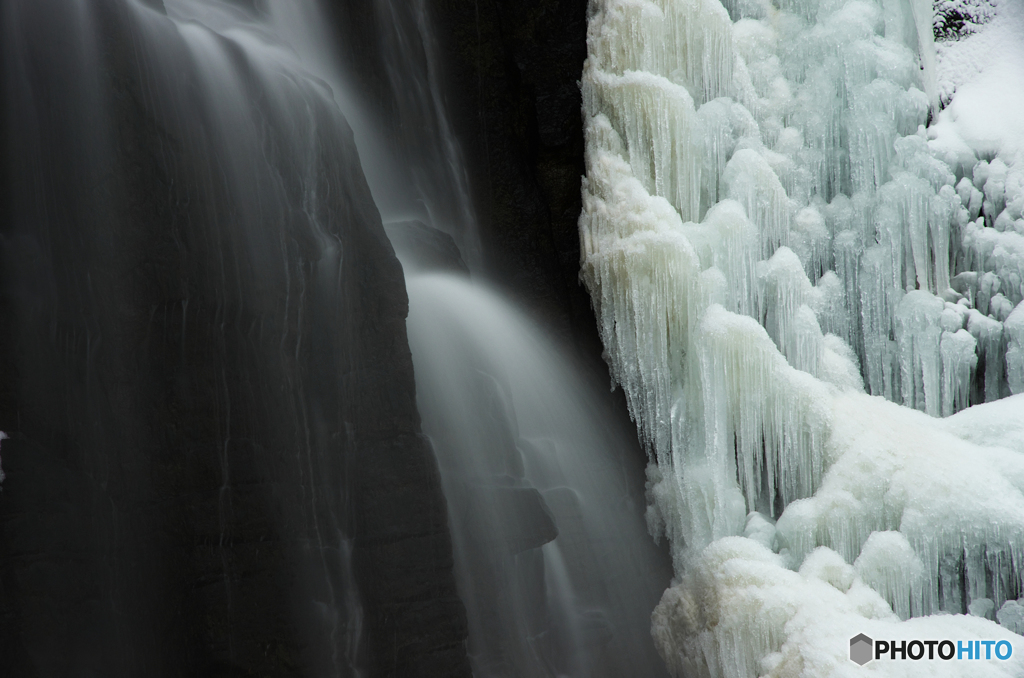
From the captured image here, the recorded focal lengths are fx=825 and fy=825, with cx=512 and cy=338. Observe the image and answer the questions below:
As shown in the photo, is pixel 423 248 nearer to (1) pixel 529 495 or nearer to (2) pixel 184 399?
(1) pixel 529 495

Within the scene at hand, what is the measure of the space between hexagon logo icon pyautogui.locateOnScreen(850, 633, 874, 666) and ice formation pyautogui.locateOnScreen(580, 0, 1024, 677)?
3.8 inches

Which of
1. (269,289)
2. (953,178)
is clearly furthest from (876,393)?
(269,289)

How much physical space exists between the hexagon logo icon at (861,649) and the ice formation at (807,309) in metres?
0.10

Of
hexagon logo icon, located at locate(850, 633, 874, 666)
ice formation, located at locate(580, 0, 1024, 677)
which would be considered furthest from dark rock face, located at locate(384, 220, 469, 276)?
hexagon logo icon, located at locate(850, 633, 874, 666)

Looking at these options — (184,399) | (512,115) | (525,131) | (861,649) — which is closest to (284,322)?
(184,399)

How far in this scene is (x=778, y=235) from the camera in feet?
17.1

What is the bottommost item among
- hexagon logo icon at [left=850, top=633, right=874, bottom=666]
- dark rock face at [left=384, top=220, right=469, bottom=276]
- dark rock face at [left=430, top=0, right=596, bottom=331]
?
hexagon logo icon at [left=850, top=633, right=874, bottom=666]

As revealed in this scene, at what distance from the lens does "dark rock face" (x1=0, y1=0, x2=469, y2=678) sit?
359cm

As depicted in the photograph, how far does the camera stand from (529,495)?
4.77 m

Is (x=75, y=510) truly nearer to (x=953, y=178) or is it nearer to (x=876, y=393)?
(x=876, y=393)

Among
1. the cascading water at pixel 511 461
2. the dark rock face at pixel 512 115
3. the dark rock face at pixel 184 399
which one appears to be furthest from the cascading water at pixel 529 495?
the dark rock face at pixel 184 399

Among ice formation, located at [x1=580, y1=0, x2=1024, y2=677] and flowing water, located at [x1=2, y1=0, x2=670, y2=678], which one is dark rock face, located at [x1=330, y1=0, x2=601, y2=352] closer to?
ice formation, located at [x1=580, y1=0, x2=1024, y2=677]

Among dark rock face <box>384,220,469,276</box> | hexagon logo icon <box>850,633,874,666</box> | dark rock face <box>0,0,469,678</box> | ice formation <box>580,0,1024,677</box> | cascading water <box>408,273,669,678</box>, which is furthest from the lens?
dark rock face <box>384,220,469,276</box>

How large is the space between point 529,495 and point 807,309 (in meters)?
2.00
